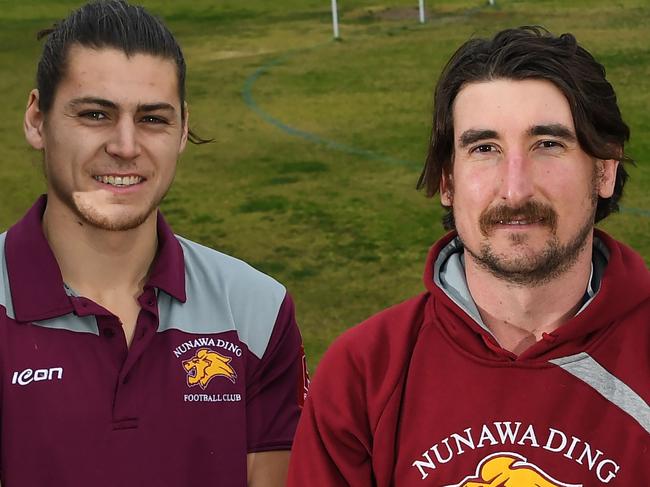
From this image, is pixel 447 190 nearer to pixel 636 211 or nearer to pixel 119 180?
pixel 119 180

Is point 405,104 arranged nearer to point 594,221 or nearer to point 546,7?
point 546,7

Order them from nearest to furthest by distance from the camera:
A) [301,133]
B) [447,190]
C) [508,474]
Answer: [508,474] → [447,190] → [301,133]

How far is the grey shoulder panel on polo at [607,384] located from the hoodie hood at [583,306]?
24 mm

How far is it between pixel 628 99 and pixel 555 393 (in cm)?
1008

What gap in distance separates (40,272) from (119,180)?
0.96ft

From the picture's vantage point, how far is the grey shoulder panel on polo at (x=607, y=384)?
2.54 meters

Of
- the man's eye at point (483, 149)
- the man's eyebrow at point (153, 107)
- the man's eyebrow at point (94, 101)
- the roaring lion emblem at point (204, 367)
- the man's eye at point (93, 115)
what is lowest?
the roaring lion emblem at point (204, 367)

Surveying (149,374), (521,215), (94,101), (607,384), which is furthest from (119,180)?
(607,384)

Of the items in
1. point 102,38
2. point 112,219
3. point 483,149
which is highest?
point 102,38

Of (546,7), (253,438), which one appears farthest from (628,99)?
(253,438)

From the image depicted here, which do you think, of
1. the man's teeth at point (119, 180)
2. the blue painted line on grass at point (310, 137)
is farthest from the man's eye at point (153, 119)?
the blue painted line on grass at point (310, 137)

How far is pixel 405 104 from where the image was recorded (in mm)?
12531

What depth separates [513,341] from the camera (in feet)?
8.93

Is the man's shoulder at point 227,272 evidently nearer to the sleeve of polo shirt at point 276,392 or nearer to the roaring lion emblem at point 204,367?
the sleeve of polo shirt at point 276,392
